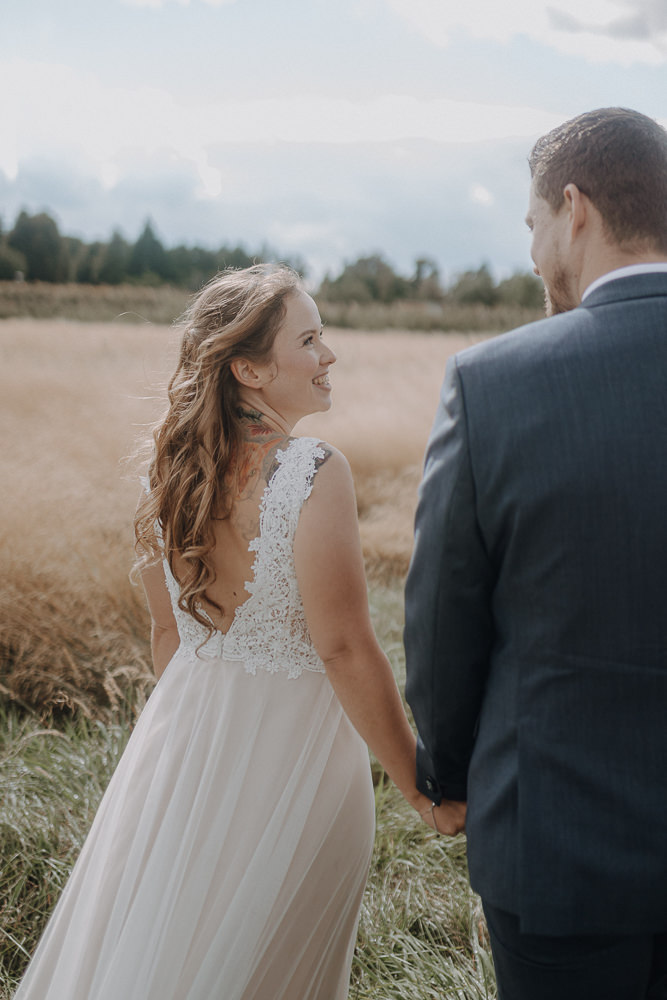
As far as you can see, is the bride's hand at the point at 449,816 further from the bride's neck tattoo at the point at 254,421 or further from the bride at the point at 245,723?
the bride's neck tattoo at the point at 254,421

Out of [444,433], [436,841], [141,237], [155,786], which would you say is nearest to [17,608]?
[436,841]

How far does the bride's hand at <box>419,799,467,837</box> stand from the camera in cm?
151

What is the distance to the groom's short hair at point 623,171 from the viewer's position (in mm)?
1294

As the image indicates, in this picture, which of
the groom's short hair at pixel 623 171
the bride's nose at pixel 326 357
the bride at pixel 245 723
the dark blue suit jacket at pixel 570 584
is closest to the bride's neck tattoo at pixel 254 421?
the bride at pixel 245 723

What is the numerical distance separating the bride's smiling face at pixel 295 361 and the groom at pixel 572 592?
0.59m

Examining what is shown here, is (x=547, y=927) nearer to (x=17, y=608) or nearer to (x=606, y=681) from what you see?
(x=606, y=681)

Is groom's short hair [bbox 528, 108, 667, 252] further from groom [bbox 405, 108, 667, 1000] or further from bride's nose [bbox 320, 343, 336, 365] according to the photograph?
bride's nose [bbox 320, 343, 336, 365]

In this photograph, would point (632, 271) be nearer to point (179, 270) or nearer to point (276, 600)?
point (276, 600)

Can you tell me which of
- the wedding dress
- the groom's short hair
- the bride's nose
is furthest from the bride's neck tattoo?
the groom's short hair

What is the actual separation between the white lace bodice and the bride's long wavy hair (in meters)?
0.08

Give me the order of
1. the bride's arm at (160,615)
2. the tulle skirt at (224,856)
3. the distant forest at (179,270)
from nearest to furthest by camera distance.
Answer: the tulle skirt at (224,856) → the bride's arm at (160,615) → the distant forest at (179,270)

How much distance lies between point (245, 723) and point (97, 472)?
4.08 meters

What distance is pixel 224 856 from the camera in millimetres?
1653

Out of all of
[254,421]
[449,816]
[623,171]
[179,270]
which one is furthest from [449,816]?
[179,270]
